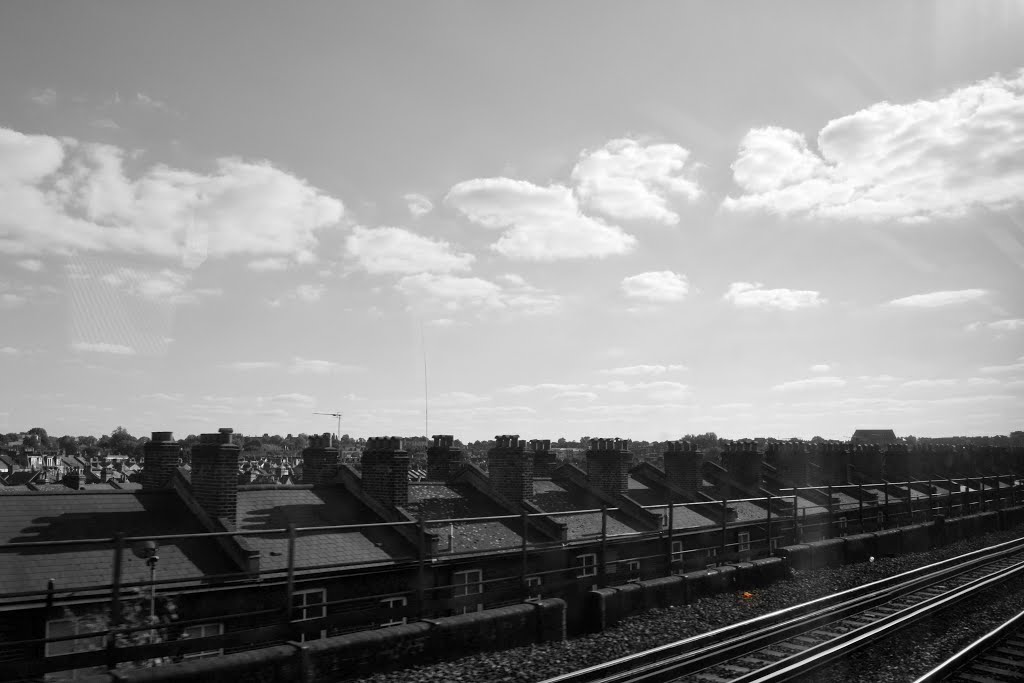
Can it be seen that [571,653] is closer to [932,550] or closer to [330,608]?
[330,608]

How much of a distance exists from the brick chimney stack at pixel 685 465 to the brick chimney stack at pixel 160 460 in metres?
17.3

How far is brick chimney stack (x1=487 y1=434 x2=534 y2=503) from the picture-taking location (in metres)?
21.3

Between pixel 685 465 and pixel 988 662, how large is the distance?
16430 mm

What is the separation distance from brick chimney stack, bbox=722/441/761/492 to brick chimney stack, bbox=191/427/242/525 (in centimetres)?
2156

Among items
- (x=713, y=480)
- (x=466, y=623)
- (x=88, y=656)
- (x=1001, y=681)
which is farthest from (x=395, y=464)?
(x=713, y=480)

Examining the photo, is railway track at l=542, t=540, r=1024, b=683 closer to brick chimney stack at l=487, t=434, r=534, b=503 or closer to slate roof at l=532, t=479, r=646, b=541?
slate roof at l=532, t=479, r=646, b=541

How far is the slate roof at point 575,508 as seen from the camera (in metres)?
20.3

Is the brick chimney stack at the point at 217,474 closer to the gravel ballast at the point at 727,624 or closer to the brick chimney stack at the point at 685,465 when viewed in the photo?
the gravel ballast at the point at 727,624

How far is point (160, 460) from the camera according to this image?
17375mm

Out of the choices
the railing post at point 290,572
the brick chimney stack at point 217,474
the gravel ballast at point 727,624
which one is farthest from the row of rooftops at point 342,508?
the gravel ballast at point 727,624

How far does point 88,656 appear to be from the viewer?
7.04 metres

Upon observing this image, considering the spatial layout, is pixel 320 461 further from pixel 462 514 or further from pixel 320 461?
pixel 462 514

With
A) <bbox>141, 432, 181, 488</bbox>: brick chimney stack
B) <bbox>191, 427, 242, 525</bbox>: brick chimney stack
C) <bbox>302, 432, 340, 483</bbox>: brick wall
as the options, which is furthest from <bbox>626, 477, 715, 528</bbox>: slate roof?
<bbox>141, 432, 181, 488</bbox>: brick chimney stack

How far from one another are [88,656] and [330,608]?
7.57m
